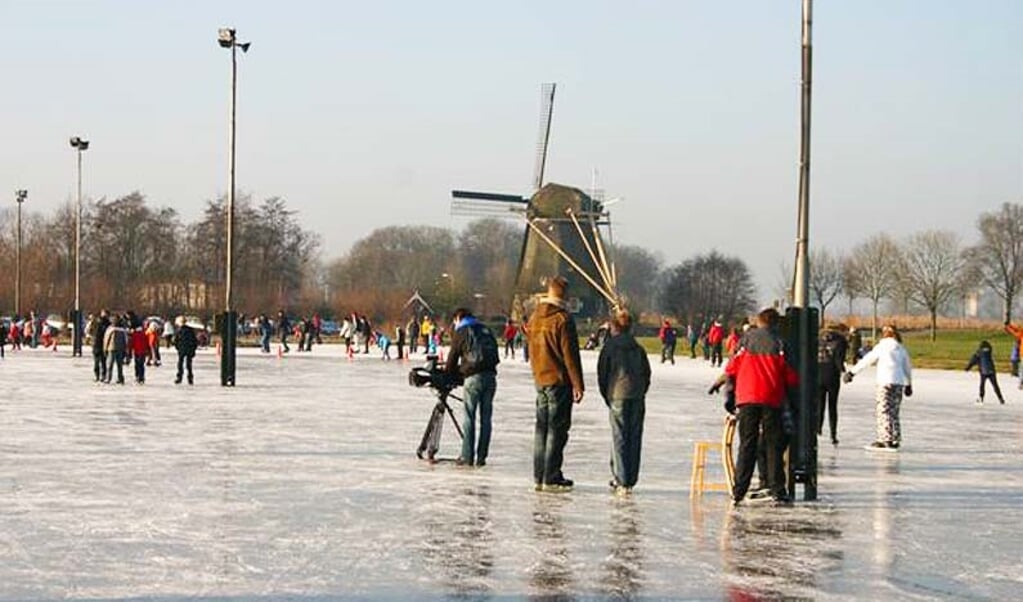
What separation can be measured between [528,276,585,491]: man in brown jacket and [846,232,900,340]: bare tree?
89662 mm

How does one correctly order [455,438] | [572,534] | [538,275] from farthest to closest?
[538,275] → [455,438] → [572,534]

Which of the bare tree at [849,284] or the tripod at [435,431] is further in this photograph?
the bare tree at [849,284]

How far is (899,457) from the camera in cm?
1670

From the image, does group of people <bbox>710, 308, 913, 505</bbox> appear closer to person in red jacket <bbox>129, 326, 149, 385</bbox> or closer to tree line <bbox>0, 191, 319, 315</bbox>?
person in red jacket <bbox>129, 326, 149, 385</bbox>

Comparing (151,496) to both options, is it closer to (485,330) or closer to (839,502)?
(485,330)

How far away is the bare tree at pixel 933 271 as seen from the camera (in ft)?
328

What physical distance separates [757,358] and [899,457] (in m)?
5.45

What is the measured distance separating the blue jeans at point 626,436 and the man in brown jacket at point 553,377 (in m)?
0.36

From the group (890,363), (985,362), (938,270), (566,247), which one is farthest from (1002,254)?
(890,363)

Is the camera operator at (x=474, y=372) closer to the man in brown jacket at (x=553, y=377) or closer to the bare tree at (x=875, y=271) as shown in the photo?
the man in brown jacket at (x=553, y=377)

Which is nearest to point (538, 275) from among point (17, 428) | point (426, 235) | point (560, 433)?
point (17, 428)

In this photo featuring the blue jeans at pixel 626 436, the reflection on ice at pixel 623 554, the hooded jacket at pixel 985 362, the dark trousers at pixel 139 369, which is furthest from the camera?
the dark trousers at pixel 139 369

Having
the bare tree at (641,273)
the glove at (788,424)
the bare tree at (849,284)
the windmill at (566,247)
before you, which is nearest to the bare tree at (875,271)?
the bare tree at (849,284)

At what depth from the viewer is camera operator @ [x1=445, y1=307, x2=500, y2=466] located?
46.9 feet
